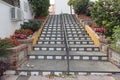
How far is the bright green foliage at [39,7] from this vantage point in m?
15.4

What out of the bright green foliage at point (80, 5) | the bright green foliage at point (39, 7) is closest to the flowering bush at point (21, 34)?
the bright green foliage at point (39, 7)

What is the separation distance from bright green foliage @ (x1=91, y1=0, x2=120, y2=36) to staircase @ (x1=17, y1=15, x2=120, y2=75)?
101 cm

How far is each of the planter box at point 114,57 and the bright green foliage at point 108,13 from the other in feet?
5.32

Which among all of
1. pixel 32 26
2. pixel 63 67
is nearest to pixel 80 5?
pixel 32 26

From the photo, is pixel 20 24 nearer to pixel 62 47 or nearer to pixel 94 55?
pixel 62 47

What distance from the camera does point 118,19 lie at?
9250 mm

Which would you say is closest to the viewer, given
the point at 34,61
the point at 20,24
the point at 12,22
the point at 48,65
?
the point at 48,65

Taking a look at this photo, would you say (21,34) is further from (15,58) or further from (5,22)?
(15,58)

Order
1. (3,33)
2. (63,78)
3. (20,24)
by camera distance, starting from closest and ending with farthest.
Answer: (63,78) < (3,33) < (20,24)

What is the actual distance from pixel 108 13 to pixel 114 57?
8.49 ft

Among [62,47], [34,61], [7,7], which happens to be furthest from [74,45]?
[7,7]

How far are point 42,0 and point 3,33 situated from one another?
7.65m

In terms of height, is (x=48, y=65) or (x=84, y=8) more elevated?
(x=84, y=8)

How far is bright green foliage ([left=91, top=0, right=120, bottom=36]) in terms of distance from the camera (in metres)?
9.17
